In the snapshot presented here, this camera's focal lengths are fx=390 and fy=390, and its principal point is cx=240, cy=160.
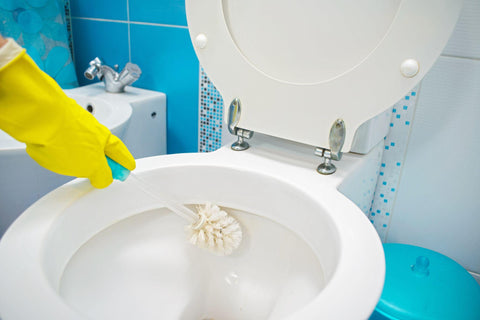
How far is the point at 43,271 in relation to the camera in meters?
0.40

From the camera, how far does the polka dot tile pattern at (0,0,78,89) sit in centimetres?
103

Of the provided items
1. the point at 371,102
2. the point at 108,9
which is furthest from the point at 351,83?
the point at 108,9

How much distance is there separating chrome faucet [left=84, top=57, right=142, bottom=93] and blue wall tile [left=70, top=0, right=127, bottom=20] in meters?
0.15

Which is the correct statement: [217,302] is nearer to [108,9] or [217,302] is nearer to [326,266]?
[326,266]

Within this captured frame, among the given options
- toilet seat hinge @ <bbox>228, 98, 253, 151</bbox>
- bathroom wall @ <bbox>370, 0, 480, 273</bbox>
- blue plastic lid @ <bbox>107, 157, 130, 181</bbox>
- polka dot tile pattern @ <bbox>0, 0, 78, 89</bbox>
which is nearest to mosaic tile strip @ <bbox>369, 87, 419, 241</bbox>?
bathroom wall @ <bbox>370, 0, 480, 273</bbox>

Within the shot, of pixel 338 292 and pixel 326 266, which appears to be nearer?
pixel 338 292

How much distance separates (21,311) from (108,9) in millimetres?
980

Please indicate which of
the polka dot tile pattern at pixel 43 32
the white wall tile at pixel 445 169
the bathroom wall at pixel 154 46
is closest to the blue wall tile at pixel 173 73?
the bathroom wall at pixel 154 46

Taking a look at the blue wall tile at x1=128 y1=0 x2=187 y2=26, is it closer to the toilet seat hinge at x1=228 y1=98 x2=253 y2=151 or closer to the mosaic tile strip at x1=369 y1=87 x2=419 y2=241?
the toilet seat hinge at x1=228 y1=98 x2=253 y2=151

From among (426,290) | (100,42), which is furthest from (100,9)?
(426,290)

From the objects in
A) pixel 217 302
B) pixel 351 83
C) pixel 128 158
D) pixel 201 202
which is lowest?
pixel 217 302

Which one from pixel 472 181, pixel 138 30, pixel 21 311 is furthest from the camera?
pixel 138 30

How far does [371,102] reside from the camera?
589 mm

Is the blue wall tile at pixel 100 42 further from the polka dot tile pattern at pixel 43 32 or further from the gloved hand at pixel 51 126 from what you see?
the gloved hand at pixel 51 126
